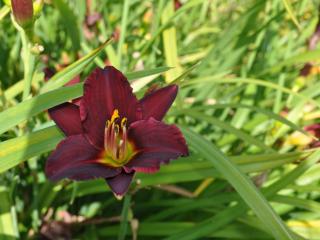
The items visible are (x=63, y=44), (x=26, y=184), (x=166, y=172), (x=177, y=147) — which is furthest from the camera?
(x=63, y=44)

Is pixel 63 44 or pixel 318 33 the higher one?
pixel 63 44

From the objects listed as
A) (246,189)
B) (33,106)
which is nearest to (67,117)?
(33,106)

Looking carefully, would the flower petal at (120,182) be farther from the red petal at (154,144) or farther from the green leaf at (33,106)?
the green leaf at (33,106)

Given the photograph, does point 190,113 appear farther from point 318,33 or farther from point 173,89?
point 318,33

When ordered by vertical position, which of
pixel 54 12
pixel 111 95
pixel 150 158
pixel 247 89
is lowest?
pixel 150 158

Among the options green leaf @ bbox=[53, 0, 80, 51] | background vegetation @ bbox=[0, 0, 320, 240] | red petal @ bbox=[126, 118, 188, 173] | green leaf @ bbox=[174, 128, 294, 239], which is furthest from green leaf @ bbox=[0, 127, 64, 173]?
green leaf @ bbox=[53, 0, 80, 51]

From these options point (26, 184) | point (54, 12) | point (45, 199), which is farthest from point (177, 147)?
point (54, 12)
